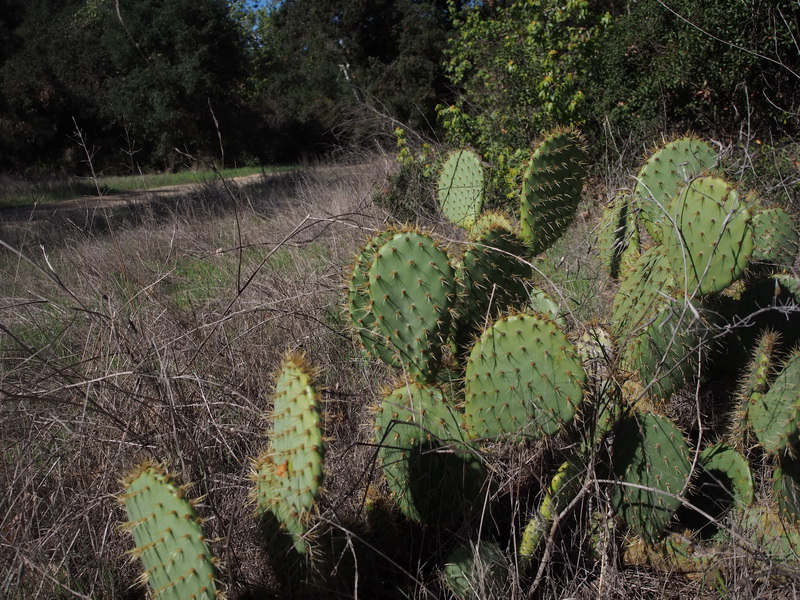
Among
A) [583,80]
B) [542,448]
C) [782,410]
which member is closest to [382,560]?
[542,448]

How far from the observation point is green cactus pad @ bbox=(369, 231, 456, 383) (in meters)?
1.54

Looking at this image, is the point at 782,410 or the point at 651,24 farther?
the point at 651,24

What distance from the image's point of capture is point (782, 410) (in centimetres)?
151

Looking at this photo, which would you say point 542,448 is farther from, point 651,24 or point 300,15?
point 300,15

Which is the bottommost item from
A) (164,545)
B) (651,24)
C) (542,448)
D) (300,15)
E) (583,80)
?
(542,448)

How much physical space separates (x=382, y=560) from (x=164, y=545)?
655mm

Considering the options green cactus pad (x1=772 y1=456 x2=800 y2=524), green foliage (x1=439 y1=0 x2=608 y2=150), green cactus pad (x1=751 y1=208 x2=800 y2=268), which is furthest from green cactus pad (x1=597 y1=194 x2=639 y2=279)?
green foliage (x1=439 y1=0 x2=608 y2=150)

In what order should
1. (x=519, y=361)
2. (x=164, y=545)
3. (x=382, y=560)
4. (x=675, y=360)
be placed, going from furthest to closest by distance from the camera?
(x=675, y=360) < (x=382, y=560) < (x=519, y=361) < (x=164, y=545)

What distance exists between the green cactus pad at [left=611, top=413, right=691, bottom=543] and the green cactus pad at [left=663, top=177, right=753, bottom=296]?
37cm

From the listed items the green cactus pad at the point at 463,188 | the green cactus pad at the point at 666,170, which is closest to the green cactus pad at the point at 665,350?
the green cactus pad at the point at 666,170

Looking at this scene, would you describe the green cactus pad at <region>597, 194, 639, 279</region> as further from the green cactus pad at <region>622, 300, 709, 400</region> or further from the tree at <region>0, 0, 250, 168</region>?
the tree at <region>0, 0, 250, 168</region>

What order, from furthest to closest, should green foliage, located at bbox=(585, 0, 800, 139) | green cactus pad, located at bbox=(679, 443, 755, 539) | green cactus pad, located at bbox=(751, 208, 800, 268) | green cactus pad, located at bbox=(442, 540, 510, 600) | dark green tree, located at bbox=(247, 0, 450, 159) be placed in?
dark green tree, located at bbox=(247, 0, 450, 159), green foliage, located at bbox=(585, 0, 800, 139), green cactus pad, located at bbox=(751, 208, 800, 268), green cactus pad, located at bbox=(679, 443, 755, 539), green cactus pad, located at bbox=(442, 540, 510, 600)

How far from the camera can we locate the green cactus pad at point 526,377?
143 centimetres

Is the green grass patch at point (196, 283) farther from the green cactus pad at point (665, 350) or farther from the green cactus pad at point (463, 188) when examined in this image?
the green cactus pad at point (665, 350)
